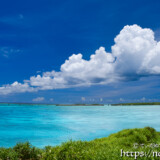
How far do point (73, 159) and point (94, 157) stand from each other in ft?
2.90

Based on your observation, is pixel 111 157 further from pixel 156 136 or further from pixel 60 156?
pixel 156 136

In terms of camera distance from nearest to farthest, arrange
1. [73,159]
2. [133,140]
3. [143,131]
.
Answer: [73,159], [133,140], [143,131]

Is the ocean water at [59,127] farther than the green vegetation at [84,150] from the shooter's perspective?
Yes

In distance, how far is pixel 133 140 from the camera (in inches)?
438

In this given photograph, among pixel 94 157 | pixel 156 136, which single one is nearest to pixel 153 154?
pixel 94 157

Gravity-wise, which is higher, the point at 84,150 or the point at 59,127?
the point at 59,127

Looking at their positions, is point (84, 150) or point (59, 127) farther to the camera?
point (59, 127)

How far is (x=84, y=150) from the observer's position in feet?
20.5

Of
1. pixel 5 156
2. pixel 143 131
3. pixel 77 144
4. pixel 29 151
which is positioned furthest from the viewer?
pixel 143 131

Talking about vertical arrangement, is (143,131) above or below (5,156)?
above

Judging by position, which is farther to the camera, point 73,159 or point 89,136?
point 89,136

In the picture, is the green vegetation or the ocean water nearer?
the green vegetation

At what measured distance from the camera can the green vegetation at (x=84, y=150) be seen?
18.5ft

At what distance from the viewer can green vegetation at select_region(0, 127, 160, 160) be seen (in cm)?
564
